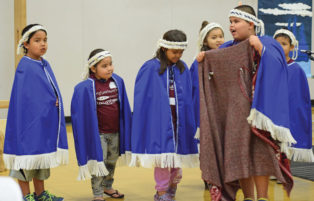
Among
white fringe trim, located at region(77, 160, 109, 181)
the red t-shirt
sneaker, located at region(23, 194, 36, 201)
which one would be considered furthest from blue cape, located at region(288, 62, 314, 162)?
sneaker, located at region(23, 194, 36, 201)

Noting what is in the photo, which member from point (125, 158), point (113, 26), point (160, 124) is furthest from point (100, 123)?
A: point (113, 26)

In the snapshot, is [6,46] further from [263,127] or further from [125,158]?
[263,127]

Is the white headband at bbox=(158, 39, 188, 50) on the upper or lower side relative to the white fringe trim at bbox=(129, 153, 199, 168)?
upper

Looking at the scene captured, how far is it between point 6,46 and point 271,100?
626 cm

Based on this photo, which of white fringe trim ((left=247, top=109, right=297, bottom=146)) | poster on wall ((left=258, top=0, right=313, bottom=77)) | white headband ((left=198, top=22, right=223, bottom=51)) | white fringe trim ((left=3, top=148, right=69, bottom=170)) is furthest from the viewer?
poster on wall ((left=258, top=0, right=313, bottom=77))

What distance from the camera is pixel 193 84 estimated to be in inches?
157

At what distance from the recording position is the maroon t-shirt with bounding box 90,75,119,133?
3826mm

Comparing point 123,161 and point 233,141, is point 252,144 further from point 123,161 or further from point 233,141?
point 123,161

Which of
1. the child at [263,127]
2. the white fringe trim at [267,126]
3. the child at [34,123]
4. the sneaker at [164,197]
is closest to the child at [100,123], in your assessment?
the child at [34,123]

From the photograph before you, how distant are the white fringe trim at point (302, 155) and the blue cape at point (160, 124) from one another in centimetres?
91

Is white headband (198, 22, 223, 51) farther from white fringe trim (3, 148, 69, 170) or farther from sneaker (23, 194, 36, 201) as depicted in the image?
sneaker (23, 194, 36, 201)

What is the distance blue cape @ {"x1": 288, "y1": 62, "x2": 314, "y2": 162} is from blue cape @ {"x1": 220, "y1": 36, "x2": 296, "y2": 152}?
4.03 ft

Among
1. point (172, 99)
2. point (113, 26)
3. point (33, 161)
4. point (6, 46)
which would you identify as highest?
point (113, 26)

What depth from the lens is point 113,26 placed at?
9273mm
